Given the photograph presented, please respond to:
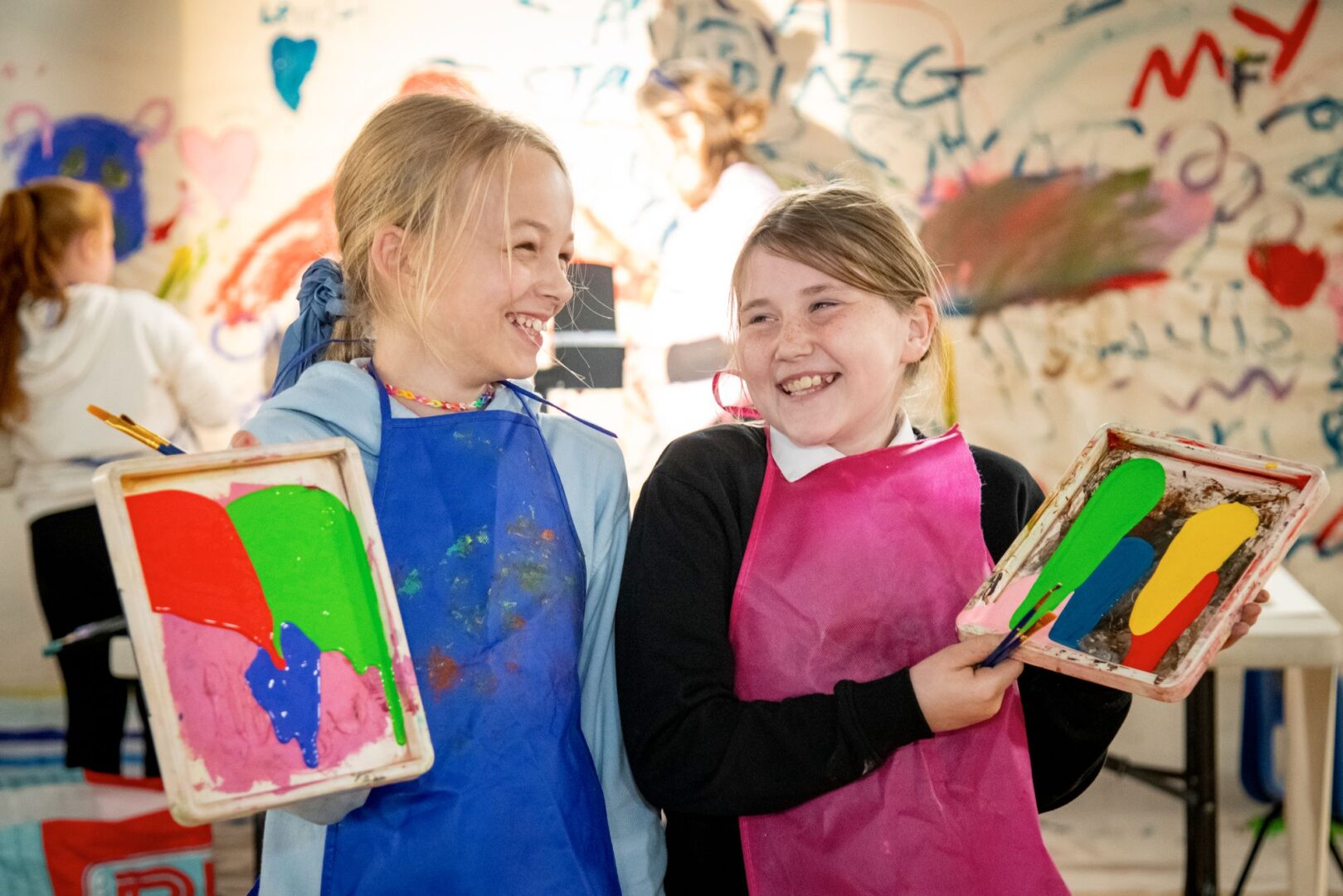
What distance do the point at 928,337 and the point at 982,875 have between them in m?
0.60

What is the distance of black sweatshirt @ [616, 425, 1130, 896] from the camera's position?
1178 millimetres

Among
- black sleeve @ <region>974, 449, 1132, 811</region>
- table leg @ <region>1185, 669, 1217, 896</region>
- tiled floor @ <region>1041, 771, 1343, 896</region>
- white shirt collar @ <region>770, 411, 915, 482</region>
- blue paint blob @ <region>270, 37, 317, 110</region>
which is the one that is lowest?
tiled floor @ <region>1041, 771, 1343, 896</region>

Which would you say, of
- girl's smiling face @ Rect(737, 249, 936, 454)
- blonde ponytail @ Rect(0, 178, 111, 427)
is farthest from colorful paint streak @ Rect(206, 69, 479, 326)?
girl's smiling face @ Rect(737, 249, 936, 454)

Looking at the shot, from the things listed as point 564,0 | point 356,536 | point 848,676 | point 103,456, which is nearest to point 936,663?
point 848,676

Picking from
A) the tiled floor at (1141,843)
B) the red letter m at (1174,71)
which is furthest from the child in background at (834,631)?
the red letter m at (1174,71)

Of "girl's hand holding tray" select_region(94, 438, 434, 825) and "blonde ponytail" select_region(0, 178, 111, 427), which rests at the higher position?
"blonde ponytail" select_region(0, 178, 111, 427)

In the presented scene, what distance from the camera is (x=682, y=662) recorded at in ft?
3.93

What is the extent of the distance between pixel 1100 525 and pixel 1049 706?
22 cm

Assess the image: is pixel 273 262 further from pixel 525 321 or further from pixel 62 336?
pixel 525 321

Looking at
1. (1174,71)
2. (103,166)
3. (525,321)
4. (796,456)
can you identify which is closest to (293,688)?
(525,321)

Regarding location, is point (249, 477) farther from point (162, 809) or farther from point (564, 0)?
point (564, 0)

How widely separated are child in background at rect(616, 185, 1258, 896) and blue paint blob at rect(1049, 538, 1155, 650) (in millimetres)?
63

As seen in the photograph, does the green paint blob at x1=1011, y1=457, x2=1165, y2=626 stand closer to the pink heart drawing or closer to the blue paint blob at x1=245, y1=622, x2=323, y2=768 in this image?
the blue paint blob at x1=245, y1=622, x2=323, y2=768

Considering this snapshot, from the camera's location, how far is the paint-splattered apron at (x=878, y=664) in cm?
123
